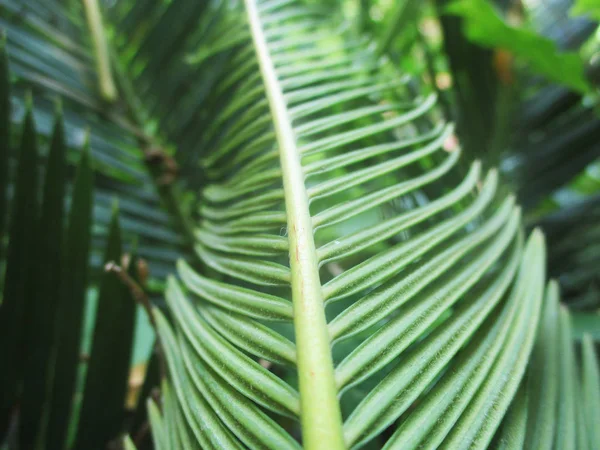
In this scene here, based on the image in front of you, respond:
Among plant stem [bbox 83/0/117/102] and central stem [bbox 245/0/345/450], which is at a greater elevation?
plant stem [bbox 83/0/117/102]

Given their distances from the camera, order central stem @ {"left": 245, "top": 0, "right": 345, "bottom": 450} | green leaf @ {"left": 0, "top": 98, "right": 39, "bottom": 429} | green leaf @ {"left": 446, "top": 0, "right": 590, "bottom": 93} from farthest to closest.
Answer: green leaf @ {"left": 446, "top": 0, "right": 590, "bottom": 93} → green leaf @ {"left": 0, "top": 98, "right": 39, "bottom": 429} → central stem @ {"left": 245, "top": 0, "right": 345, "bottom": 450}

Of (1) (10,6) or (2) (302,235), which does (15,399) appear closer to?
(2) (302,235)

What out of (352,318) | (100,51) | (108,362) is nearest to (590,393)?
(352,318)

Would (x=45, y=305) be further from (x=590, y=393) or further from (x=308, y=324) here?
(x=590, y=393)

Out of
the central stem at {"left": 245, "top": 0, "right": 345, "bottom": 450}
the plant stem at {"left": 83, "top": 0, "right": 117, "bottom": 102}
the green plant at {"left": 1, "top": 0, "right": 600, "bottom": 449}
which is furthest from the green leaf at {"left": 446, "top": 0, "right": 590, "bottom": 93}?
the plant stem at {"left": 83, "top": 0, "right": 117, "bottom": 102}

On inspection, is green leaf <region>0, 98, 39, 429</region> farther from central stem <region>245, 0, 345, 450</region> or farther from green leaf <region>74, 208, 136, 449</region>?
central stem <region>245, 0, 345, 450</region>
